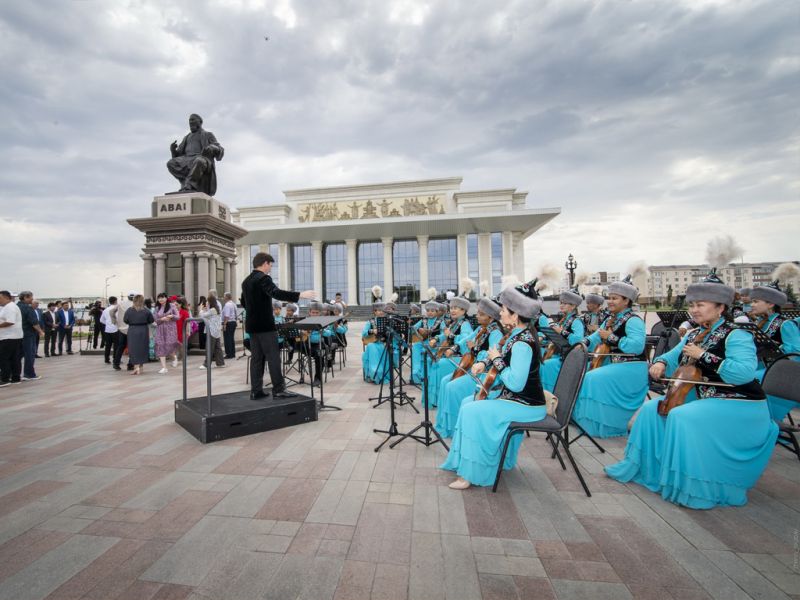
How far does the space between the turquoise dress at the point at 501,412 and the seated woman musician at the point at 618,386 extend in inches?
74.9

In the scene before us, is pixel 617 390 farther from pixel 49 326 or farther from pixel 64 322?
pixel 64 322

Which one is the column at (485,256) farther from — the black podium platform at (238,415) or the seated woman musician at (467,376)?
the black podium platform at (238,415)

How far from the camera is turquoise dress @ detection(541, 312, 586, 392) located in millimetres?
6172

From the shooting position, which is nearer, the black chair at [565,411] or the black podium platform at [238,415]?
the black chair at [565,411]

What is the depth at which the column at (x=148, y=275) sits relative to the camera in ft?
44.2

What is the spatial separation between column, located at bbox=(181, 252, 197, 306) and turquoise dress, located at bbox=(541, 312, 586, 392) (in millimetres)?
11816

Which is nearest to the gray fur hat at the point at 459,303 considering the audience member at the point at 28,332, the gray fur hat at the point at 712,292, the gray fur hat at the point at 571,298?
the gray fur hat at the point at 571,298

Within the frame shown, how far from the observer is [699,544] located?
2.65m

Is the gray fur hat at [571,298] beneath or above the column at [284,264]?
beneath

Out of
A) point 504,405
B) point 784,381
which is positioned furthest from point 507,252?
point 504,405

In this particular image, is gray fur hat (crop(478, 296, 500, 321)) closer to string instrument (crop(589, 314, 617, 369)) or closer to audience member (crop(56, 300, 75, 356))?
string instrument (crop(589, 314, 617, 369))

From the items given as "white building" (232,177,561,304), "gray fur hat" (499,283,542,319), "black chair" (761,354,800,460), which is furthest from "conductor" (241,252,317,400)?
"white building" (232,177,561,304)

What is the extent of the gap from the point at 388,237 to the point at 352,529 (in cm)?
4336

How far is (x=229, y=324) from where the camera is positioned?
39.6 ft
